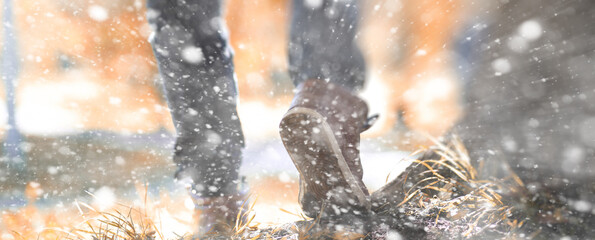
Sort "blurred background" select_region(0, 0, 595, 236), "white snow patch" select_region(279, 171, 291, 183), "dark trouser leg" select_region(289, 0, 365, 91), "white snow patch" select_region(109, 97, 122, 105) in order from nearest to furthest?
"blurred background" select_region(0, 0, 595, 236)
"dark trouser leg" select_region(289, 0, 365, 91)
"white snow patch" select_region(279, 171, 291, 183)
"white snow patch" select_region(109, 97, 122, 105)

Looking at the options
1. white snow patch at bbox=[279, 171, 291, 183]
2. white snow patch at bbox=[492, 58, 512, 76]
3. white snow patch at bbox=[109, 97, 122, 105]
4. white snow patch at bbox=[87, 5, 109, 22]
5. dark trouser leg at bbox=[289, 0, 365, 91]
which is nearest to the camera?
white snow patch at bbox=[492, 58, 512, 76]

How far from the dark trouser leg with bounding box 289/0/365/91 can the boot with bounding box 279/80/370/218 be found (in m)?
0.06

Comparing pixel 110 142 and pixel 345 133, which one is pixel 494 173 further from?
pixel 110 142

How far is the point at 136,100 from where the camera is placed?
2730 millimetres

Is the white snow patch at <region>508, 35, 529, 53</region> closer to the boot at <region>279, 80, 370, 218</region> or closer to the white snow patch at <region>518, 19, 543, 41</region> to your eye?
the white snow patch at <region>518, 19, 543, 41</region>

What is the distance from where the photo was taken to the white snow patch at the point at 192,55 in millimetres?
987

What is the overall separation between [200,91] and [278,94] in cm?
133

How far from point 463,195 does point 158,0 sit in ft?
3.26

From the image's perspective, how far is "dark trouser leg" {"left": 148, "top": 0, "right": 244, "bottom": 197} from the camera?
0.98 meters

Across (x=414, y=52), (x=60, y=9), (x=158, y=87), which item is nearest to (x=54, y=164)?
(x=158, y=87)

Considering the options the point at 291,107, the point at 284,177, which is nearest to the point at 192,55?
the point at 291,107

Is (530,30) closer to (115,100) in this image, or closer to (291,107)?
(291,107)

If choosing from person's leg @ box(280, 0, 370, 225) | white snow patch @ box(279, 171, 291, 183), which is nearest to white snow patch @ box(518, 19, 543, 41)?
person's leg @ box(280, 0, 370, 225)

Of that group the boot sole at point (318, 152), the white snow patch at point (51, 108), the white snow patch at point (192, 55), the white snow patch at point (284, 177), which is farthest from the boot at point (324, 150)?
the white snow patch at point (51, 108)
